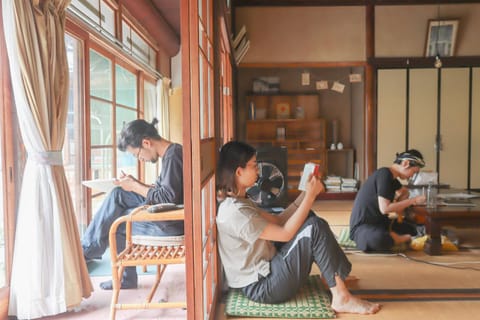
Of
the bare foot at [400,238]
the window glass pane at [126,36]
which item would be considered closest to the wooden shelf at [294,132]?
the window glass pane at [126,36]

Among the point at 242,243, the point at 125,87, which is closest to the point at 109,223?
the point at 242,243

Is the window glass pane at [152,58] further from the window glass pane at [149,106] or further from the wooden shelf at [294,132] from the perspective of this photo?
the wooden shelf at [294,132]

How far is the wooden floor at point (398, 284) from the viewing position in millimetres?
2418

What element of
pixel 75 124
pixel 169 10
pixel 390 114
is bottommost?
pixel 75 124

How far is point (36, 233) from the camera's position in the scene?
2434mm

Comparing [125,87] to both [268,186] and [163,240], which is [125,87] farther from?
[163,240]

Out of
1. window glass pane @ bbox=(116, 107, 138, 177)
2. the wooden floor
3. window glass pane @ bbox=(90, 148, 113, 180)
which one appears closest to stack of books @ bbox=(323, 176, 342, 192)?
the wooden floor

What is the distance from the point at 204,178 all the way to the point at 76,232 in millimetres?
1032

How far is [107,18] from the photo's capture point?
4.27 metres

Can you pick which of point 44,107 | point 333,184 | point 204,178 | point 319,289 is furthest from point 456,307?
point 333,184

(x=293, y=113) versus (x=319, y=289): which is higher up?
(x=293, y=113)

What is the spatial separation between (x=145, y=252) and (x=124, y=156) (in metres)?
3.06

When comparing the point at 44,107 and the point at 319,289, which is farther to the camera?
the point at 319,289

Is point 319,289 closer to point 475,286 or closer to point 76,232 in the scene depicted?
point 475,286
